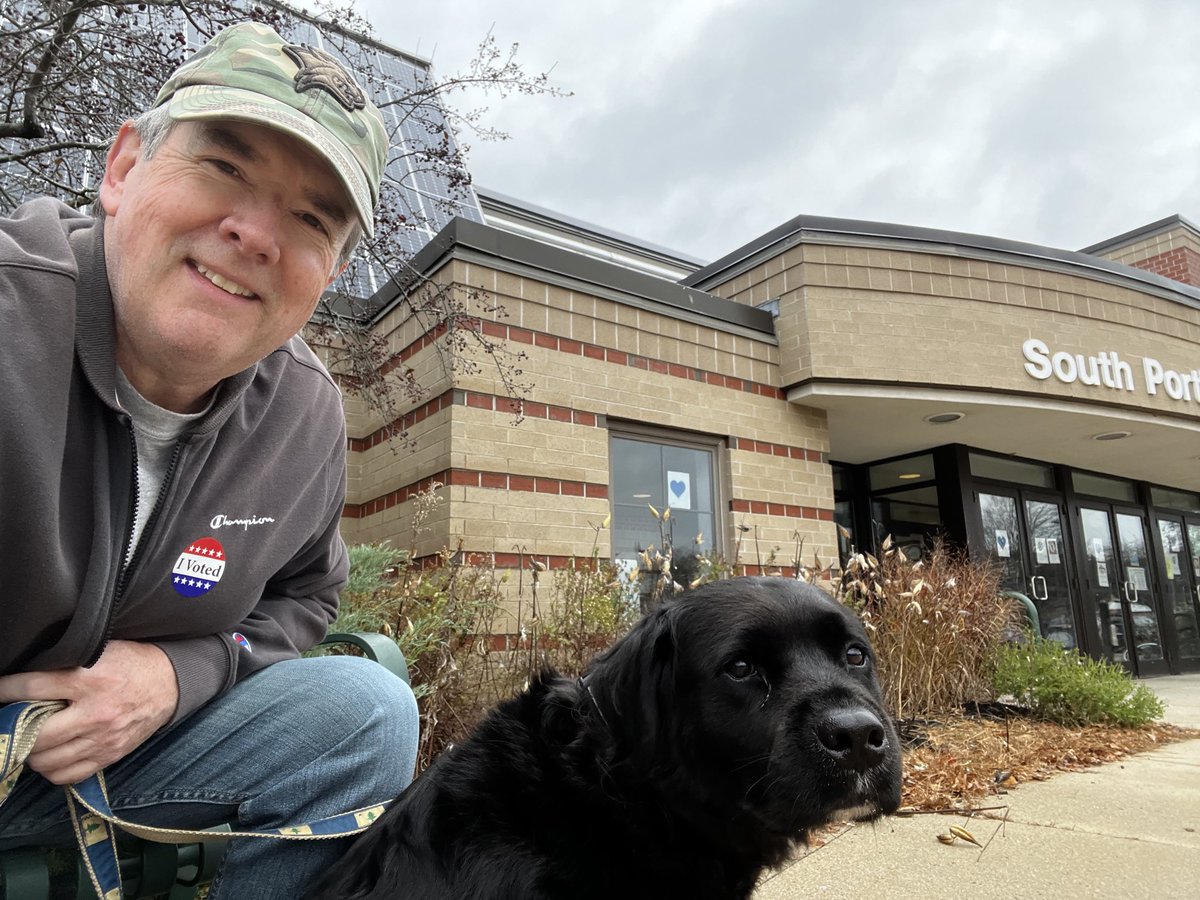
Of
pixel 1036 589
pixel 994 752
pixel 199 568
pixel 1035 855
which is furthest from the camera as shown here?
pixel 1036 589

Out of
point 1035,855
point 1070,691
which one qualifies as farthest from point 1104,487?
point 1035,855

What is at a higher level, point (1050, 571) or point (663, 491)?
point (663, 491)

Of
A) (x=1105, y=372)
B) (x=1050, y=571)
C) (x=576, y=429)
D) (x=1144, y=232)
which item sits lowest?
(x=1050, y=571)

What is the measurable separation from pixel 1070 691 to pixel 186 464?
7180 millimetres

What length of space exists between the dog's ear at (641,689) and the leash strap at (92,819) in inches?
29.3

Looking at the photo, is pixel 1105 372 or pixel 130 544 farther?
pixel 1105 372

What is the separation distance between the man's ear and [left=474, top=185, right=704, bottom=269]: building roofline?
569 inches

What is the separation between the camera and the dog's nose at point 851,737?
6.03 feet

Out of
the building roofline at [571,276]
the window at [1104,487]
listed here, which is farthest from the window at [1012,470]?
the building roofline at [571,276]

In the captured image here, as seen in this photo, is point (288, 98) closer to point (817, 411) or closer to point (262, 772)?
point (262, 772)

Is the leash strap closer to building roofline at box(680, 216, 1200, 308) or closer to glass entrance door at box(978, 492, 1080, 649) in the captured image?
building roofline at box(680, 216, 1200, 308)

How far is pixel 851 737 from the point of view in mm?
1839

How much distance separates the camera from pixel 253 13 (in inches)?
165

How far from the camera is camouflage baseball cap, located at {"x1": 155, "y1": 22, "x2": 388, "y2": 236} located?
1.45m
